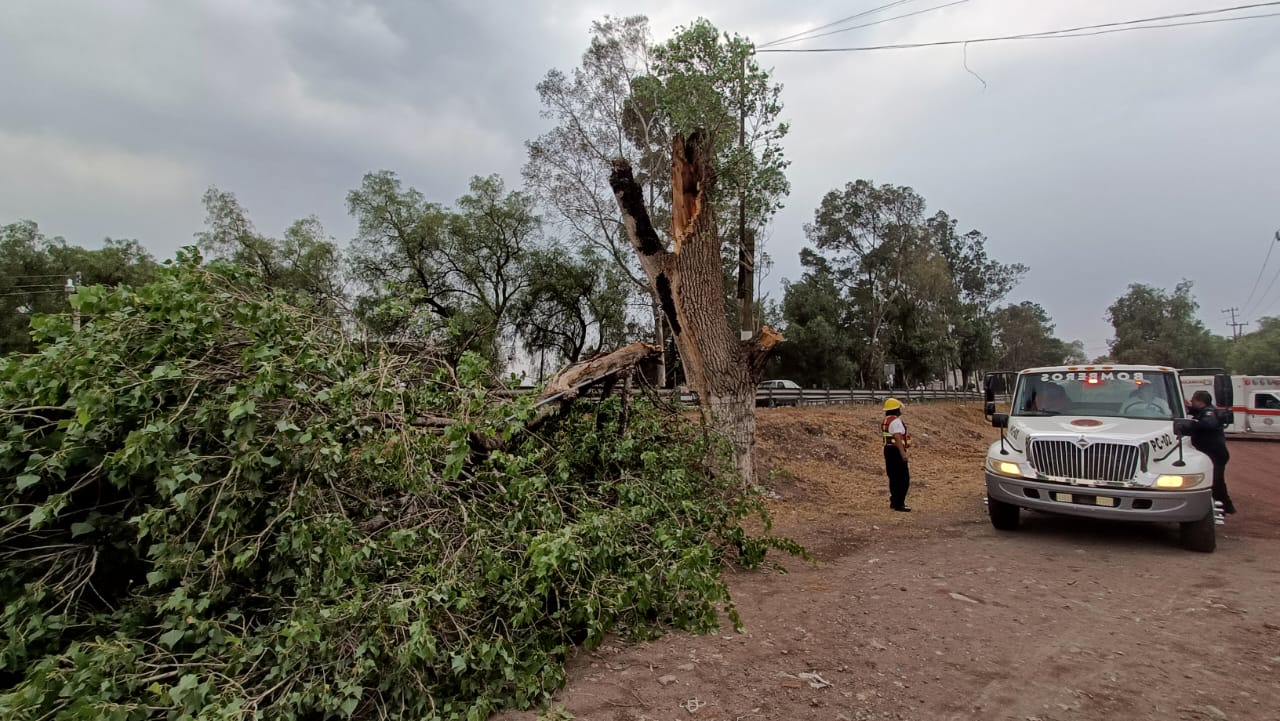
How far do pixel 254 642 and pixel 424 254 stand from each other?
75.7ft

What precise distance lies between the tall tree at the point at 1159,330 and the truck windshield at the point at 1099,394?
7164cm

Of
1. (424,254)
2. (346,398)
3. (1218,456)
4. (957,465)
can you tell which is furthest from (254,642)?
(424,254)

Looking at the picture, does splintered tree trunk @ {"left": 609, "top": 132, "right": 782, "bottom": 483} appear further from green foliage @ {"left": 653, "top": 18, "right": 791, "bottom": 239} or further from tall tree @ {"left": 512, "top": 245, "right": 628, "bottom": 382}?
tall tree @ {"left": 512, "top": 245, "right": 628, "bottom": 382}

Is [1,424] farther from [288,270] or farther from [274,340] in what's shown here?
[288,270]

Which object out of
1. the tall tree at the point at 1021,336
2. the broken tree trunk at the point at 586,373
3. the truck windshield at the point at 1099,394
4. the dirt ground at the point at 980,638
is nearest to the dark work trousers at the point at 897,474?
the dirt ground at the point at 980,638

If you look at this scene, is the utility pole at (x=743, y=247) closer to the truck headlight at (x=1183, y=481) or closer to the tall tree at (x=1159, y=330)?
the truck headlight at (x=1183, y=481)

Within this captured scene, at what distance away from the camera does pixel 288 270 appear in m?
23.9

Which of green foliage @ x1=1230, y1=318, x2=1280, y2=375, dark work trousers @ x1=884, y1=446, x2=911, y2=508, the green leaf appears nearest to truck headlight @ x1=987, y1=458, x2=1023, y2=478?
dark work trousers @ x1=884, y1=446, x2=911, y2=508

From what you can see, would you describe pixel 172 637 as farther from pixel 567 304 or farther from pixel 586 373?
pixel 567 304

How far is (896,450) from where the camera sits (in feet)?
27.3

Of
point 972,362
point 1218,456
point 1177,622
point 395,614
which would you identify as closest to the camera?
point 395,614

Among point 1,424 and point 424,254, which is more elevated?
point 424,254

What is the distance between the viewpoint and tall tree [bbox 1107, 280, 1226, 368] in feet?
213

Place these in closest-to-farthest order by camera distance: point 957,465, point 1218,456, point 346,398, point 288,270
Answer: point 346,398 < point 1218,456 < point 957,465 < point 288,270
